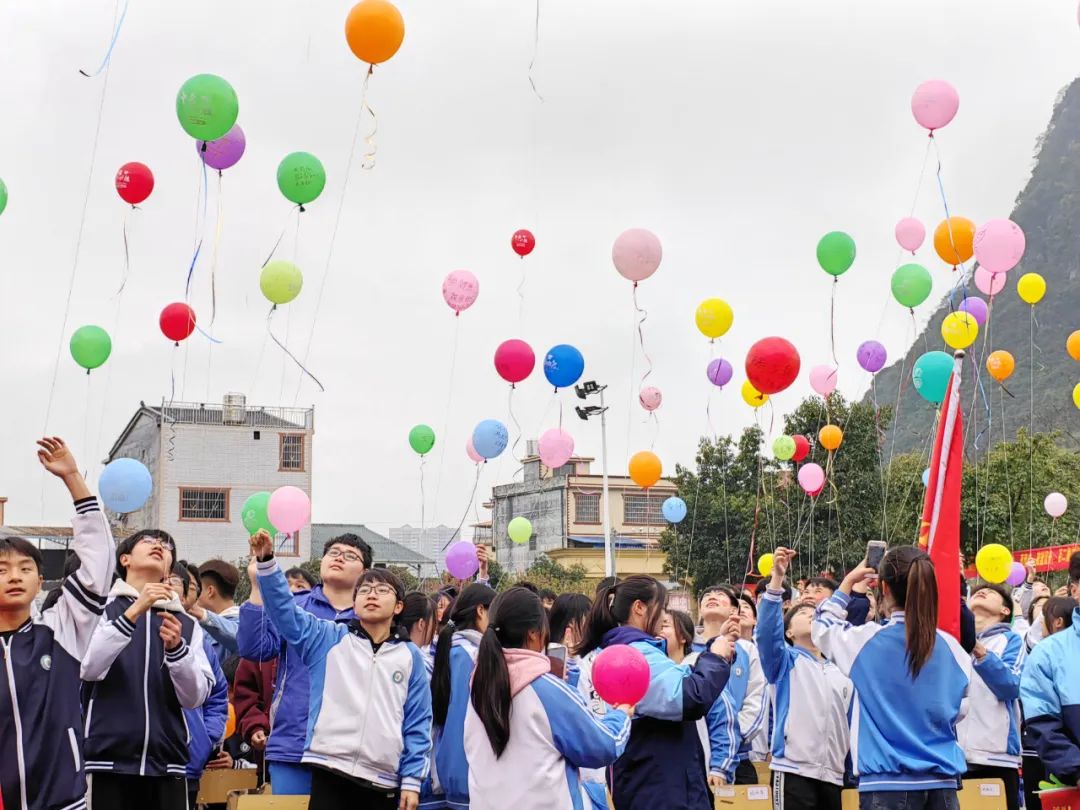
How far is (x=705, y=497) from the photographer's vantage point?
3953cm

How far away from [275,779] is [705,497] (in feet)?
113

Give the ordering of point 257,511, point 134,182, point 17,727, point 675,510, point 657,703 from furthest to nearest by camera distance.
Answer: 1. point 675,510
2. point 134,182
3. point 257,511
4. point 657,703
5. point 17,727

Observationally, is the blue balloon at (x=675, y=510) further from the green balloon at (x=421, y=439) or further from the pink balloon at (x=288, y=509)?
the pink balloon at (x=288, y=509)

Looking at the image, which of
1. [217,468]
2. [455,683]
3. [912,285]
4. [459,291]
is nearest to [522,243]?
[459,291]

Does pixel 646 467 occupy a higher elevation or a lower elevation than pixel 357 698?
higher

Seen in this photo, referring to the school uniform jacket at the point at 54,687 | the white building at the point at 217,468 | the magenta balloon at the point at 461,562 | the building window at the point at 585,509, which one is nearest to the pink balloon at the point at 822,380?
the magenta balloon at the point at 461,562

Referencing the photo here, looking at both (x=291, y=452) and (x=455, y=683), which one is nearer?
(x=455, y=683)

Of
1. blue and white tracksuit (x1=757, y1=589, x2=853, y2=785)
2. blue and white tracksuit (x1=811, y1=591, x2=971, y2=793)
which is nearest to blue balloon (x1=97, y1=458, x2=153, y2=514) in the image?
blue and white tracksuit (x1=757, y1=589, x2=853, y2=785)

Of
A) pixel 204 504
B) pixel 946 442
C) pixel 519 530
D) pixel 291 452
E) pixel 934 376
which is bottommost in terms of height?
pixel 946 442

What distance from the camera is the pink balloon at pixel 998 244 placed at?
491 inches

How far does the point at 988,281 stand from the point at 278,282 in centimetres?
760

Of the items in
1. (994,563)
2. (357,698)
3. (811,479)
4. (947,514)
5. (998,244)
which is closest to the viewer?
(357,698)

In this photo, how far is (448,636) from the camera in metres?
5.94

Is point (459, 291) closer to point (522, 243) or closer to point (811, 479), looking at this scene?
point (522, 243)
